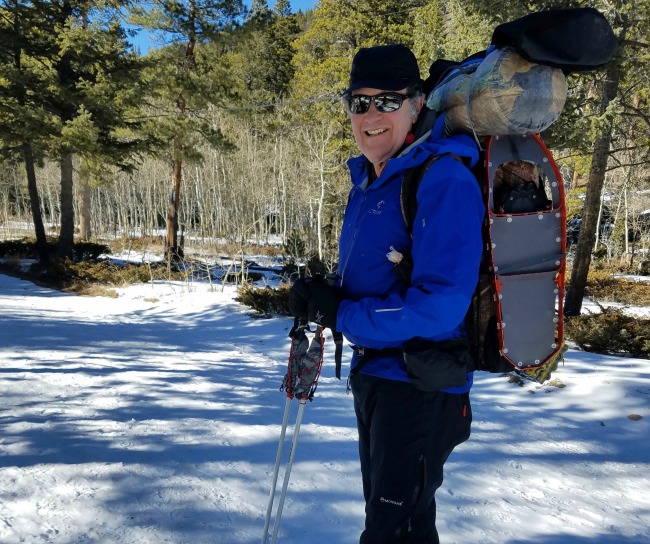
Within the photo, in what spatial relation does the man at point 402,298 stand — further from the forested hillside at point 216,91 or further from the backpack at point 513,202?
the forested hillside at point 216,91

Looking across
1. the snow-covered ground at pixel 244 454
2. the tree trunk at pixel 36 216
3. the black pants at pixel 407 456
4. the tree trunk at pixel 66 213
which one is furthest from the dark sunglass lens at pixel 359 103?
the tree trunk at pixel 36 216

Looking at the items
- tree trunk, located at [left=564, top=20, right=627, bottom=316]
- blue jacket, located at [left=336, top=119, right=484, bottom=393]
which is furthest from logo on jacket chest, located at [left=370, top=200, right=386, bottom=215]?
tree trunk, located at [left=564, top=20, right=627, bottom=316]

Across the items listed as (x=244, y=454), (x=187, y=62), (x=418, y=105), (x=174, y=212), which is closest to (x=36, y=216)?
(x=174, y=212)

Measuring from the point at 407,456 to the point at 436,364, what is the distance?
0.32 m

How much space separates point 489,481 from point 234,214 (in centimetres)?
2823

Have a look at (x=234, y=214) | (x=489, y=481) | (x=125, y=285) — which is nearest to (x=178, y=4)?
(x=125, y=285)

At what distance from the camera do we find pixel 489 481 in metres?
3.02

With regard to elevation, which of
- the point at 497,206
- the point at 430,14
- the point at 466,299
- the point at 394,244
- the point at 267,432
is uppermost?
the point at 430,14

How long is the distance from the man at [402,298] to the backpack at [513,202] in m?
0.07

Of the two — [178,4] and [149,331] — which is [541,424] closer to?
[149,331]

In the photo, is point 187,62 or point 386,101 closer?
point 386,101

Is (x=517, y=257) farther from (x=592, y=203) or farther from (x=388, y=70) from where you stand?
(x=592, y=203)

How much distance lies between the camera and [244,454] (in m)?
2.99

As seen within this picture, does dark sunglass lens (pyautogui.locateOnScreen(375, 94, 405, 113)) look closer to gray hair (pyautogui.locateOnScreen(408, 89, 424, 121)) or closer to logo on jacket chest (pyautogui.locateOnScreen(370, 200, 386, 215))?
gray hair (pyautogui.locateOnScreen(408, 89, 424, 121))
